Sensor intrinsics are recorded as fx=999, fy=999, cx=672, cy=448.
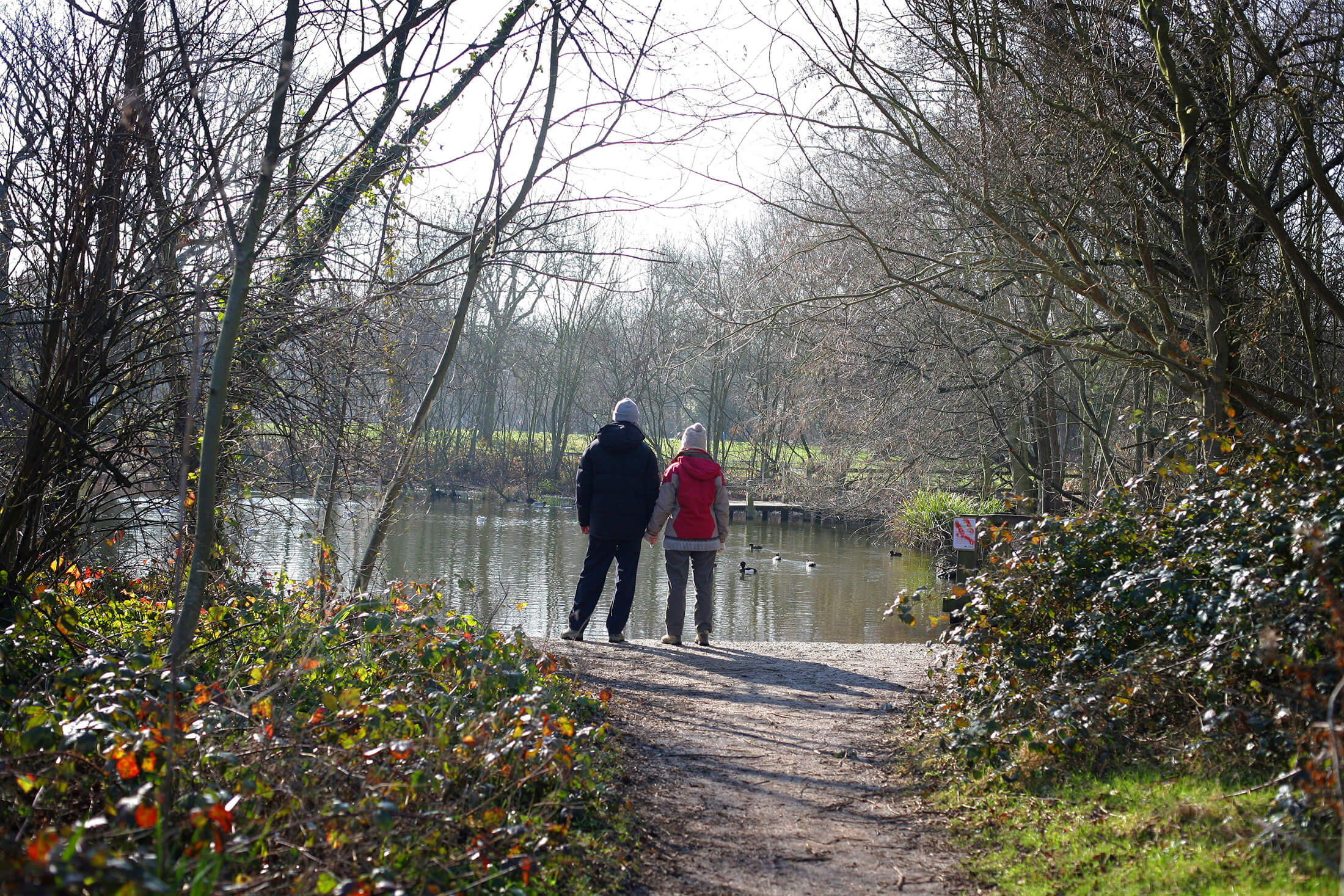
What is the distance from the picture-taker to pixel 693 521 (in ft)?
27.3

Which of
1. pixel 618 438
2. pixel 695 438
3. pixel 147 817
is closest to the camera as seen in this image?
pixel 147 817

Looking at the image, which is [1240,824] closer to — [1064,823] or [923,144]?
[1064,823]

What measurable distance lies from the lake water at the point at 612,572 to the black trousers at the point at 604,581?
66 cm

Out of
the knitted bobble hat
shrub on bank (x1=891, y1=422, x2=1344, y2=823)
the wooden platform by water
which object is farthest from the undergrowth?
the wooden platform by water

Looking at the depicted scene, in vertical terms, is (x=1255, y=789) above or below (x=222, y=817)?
below

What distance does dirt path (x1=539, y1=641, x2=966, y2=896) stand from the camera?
3682 mm

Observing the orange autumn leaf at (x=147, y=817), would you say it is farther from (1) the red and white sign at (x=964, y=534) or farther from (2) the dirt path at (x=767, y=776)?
(1) the red and white sign at (x=964, y=534)

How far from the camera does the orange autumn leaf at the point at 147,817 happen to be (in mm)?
2322

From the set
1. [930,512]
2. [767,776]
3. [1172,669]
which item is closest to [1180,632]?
[1172,669]

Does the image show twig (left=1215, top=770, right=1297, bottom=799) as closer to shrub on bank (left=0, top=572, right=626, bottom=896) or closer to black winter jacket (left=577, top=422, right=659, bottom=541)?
shrub on bank (left=0, top=572, right=626, bottom=896)

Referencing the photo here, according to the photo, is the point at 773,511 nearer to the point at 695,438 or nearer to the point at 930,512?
the point at 930,512

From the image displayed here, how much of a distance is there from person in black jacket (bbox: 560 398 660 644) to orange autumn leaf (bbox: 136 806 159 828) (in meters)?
5.78

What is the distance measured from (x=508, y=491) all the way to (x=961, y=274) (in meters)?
22.7

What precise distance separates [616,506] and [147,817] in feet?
19.6
